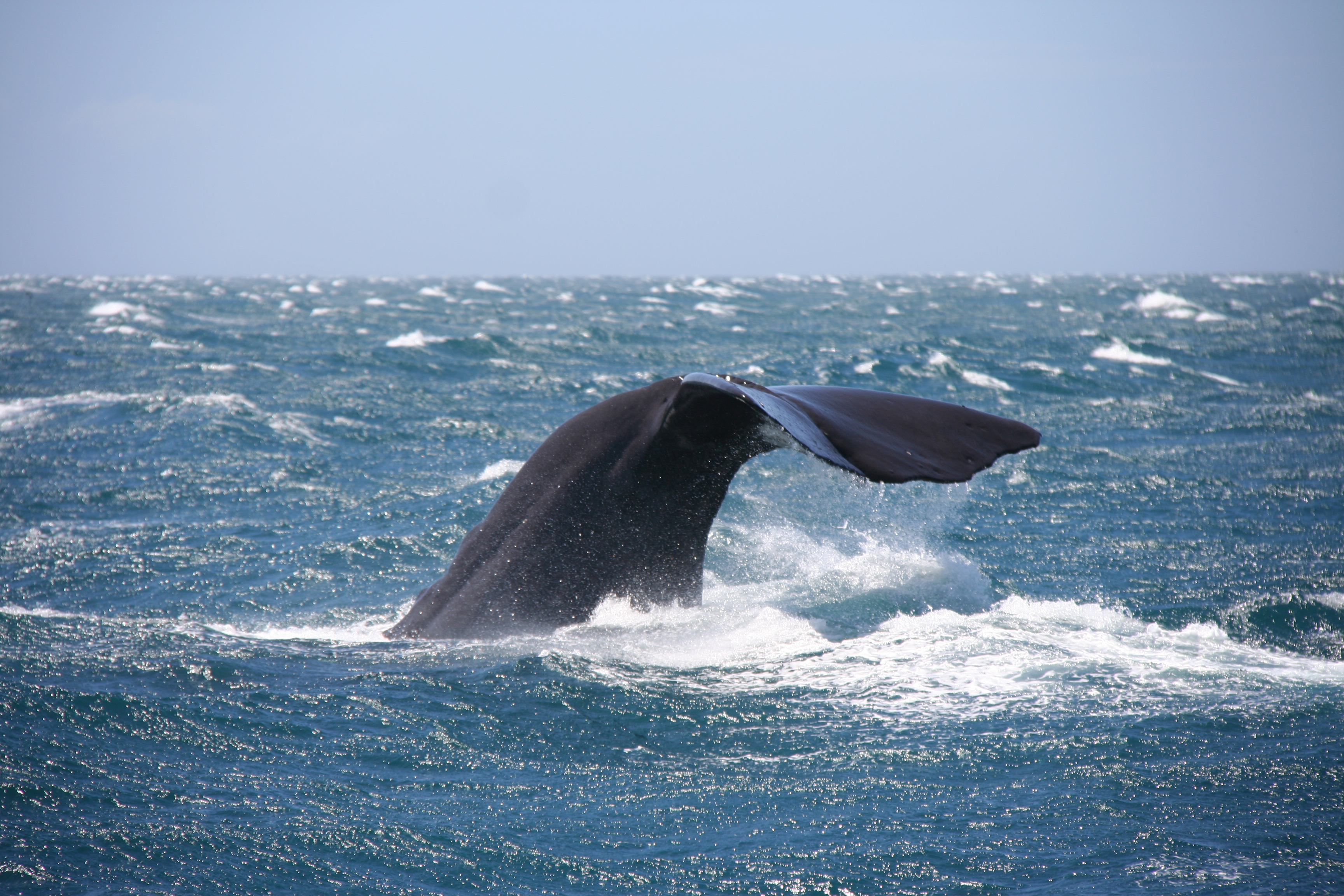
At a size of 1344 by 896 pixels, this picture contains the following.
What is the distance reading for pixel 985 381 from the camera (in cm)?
1908

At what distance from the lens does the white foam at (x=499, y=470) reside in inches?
438

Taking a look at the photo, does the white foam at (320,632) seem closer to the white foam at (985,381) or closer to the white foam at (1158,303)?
the white foam at (985,381)

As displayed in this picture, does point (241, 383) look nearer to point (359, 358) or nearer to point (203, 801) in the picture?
point (359, 358)

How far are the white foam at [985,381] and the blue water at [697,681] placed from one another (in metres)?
4.03

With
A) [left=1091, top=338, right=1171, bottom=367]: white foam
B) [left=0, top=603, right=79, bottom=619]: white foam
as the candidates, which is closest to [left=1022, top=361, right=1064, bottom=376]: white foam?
[left=1091, top=338, right=1171, bottom=367]: white foam

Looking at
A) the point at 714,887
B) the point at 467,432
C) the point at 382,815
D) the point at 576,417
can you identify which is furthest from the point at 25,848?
the point at 467,432

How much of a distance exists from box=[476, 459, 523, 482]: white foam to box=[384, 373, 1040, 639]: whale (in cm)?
545

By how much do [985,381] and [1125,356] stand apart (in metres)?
6.69

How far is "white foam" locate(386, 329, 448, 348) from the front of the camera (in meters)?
24.8

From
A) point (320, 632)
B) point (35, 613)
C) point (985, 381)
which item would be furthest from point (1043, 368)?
point (35, 613)

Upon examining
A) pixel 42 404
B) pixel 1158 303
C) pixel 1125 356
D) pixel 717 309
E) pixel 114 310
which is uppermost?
pixel 1158 303

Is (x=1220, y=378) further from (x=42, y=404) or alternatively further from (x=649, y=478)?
(x=42, y=404)

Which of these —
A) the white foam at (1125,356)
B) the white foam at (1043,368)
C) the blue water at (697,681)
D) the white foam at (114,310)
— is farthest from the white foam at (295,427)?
the white foam at (114,310)

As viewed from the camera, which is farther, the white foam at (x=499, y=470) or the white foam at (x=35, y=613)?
the white foam at (x=499, y=470)
